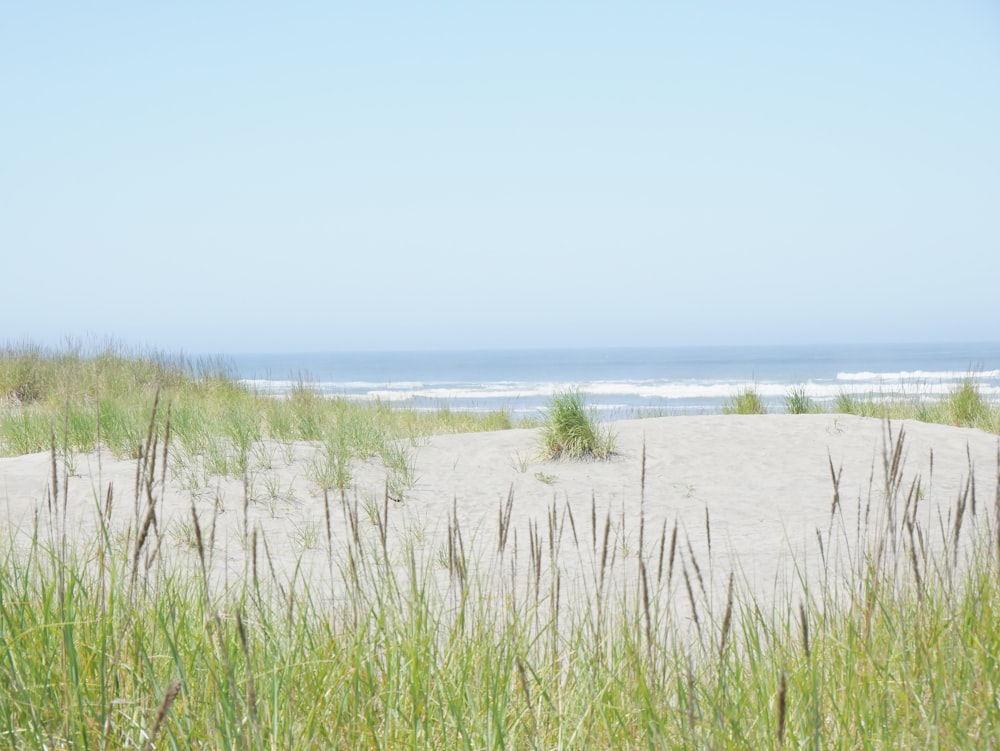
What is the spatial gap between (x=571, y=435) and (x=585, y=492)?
3.52 ft

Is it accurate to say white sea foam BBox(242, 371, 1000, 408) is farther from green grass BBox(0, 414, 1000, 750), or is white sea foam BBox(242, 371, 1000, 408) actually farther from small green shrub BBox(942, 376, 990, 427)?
green grass BBox(0, 414, 1000, 750)

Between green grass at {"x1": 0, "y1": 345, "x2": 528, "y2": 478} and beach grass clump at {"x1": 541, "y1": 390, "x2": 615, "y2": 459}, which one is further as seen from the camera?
beach grass clump at {"x1": 541, "y1": 390, "x2": 615, "y2": 459}

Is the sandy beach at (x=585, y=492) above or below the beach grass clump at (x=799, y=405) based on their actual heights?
below

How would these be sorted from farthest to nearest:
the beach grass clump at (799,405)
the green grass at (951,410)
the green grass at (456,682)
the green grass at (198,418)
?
the beach grass clump at (799,405) < the green grass at (951,410) < the green grass at (198,418) < the green grass at (456,682)

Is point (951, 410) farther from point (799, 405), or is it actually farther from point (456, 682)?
point (456, 682)

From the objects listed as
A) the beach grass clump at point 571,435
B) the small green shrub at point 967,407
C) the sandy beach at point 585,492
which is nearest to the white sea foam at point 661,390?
the small green shrub at point 967,407

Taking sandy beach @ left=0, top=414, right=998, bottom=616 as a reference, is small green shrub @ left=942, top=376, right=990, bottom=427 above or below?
above

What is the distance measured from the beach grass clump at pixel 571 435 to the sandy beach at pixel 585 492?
0.15 metres

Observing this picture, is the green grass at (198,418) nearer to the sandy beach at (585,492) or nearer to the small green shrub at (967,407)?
the sandy beach at (585,492)

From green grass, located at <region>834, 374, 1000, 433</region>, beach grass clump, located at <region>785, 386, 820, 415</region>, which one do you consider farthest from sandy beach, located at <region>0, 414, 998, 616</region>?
beach grass clump, located at <region>785, 386, 820, 415</region>

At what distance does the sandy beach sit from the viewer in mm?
5070

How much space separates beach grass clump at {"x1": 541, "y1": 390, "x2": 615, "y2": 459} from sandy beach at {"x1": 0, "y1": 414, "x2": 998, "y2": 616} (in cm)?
15

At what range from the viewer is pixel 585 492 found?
22.7 feet

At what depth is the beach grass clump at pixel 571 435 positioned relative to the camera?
7.89 m
